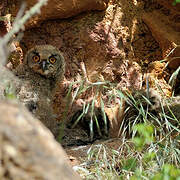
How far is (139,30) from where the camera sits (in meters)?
6.57

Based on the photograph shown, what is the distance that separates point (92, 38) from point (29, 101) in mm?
1890

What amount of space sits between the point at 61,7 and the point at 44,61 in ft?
3.68

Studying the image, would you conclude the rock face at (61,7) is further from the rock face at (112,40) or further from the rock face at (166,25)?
the rock face at (166,25)

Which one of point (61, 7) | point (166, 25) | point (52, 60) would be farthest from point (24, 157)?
point (166, 25)

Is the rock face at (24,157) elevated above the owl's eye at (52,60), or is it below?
below

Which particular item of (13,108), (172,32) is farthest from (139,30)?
(13,108)

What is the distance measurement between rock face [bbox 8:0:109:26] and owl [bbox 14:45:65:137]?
86 cm

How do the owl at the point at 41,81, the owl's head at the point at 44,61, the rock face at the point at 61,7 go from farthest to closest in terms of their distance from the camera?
1. the rock face at the point at 61,7
2. the owl's head at the point at 44,61
3. the owl at the point at 41,81

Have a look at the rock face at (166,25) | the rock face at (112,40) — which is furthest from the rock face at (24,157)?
the rock face at (166,25)

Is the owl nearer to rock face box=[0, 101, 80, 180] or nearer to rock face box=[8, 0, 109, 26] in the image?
rock face box=[8, 0, 109, 26]

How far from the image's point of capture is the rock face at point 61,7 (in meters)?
5.77

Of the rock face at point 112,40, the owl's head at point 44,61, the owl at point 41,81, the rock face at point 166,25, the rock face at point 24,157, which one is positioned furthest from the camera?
the rock face at point 166,25

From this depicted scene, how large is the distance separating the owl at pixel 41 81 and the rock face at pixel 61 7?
33.9 inches

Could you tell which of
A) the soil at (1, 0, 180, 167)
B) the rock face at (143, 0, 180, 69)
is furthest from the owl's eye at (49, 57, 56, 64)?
the rock face at (143, 0, 180, 69)
